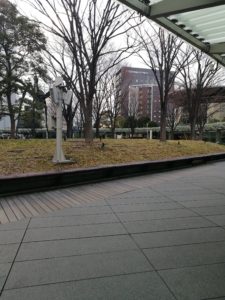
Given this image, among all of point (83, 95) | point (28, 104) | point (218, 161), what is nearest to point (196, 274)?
point (83, 95)

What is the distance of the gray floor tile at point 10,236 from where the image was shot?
3.94 metres

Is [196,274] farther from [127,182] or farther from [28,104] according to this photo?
[28,104]

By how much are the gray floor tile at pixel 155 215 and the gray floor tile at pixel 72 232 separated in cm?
45

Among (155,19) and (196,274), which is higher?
(155,19)

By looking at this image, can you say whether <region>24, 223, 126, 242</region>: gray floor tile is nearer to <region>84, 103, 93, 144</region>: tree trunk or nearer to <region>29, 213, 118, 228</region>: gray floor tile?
<region>29, 213, 118, 228</region>: gray floor tile

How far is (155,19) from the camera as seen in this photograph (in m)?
5.83

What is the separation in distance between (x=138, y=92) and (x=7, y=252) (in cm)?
3863

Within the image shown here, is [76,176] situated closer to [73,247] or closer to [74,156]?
[74,156]

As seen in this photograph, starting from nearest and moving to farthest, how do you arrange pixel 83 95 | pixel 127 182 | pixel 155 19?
pixel 155 19 < pixel 127 182 < pixel 83 95

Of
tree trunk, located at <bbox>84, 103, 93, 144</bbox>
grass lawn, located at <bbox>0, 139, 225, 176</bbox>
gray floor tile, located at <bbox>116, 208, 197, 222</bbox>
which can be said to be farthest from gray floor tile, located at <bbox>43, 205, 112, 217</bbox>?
tree trunk, located at <bbox>84, 103, 93, 144</bbox>

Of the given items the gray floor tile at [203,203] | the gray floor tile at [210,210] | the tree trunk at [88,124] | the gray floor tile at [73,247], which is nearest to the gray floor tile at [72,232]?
the gray floor tile at [73,247]

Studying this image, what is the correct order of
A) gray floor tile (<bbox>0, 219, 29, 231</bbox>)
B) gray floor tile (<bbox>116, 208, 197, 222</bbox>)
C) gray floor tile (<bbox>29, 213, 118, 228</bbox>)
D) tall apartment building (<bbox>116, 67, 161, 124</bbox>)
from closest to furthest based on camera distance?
gray floor tile (<bbox>0, 219, 29, 231</bbox>) < gray floor tile (<bbox>29, 213, 118, 228</bbox>) < gray floor tile (<bbox>116, 208, 197, 222</bbox>) < tall apartment building (<bbox>116, 67, 161, 124</bbox>)

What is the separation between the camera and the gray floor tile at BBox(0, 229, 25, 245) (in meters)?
3.94

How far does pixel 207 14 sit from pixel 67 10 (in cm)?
618
